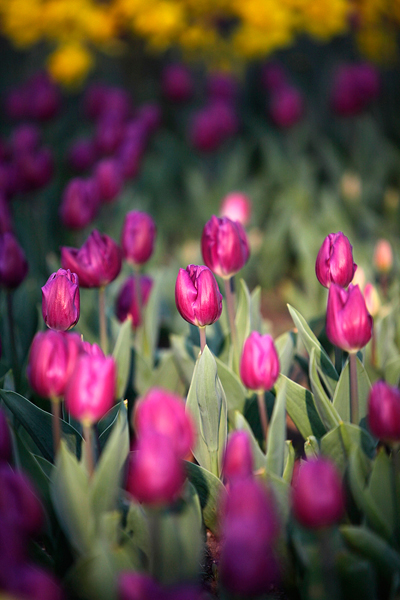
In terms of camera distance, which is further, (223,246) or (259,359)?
(223,246)

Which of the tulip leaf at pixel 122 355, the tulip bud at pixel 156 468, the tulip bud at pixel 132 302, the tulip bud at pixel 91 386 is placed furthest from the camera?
the tulip bud at pixel 132 302

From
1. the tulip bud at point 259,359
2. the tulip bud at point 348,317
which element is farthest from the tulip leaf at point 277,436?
the tulip bud at point 348,317

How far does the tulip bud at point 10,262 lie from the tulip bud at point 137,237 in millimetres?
259

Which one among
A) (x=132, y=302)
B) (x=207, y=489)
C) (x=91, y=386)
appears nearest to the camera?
(x=91, y=386)

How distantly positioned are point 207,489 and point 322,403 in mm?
279

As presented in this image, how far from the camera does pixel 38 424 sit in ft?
3.88

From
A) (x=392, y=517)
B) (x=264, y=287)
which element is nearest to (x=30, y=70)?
(x=264, y=287)

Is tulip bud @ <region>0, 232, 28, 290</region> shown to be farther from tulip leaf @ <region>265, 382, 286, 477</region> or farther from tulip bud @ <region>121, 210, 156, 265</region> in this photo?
tulip leaf @ <region>265, 382, 286, 477</region>

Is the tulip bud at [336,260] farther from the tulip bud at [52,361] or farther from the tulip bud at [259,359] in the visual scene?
the tulip bud at [52,361]

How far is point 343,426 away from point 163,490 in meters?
0.49

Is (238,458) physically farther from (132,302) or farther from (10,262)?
(132,302)

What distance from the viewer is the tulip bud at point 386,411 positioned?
89 cm

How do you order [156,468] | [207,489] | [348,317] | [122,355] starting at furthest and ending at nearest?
1. [122,355]
2. [207,489]
3. [348,317]
4. [156,468]

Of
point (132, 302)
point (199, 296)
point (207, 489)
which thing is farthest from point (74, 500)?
point (132, 302)
